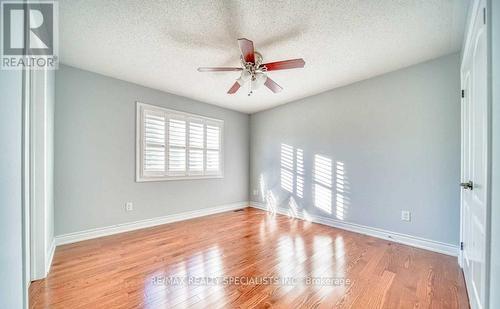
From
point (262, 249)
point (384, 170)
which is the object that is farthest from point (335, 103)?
point (262, 249)

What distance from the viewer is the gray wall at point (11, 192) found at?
0.76 m

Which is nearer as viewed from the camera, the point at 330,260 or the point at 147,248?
the point at 330,260

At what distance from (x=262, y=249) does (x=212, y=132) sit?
8.77 ft

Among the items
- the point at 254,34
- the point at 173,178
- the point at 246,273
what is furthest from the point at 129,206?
the point at 254,34

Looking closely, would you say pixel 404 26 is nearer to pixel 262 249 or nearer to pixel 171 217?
pixel 262 249

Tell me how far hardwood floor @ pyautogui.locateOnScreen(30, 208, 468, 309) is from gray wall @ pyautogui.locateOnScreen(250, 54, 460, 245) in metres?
0.46

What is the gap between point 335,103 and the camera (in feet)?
12.4

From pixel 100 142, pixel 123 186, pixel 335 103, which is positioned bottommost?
pixel 123 186

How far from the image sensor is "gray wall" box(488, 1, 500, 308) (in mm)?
1015

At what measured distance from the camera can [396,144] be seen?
10.2 ft

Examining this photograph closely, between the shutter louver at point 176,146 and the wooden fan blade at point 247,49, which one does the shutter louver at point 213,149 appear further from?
the wooden fan blade at point 247,49

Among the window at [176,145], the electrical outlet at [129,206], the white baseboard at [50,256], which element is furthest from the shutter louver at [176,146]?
the white baseboard at [50,256]

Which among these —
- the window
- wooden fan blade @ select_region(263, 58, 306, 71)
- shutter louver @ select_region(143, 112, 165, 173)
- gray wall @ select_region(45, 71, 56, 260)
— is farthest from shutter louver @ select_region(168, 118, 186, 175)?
wooden fan blade @ select_region(263, 58, 306, 71)

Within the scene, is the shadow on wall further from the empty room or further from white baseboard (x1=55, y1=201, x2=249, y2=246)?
white baseboard (x1=55, y1=201, x2=249, y2=246)
